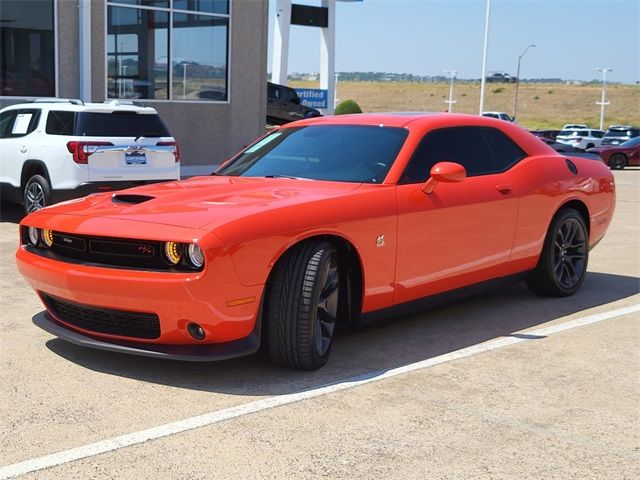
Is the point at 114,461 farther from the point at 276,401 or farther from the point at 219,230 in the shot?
the point at 219,230

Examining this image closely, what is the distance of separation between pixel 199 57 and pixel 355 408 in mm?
14883

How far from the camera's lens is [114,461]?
3762 millimetres

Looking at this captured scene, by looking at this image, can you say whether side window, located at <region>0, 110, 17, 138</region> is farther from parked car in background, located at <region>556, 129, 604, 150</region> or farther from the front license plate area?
parked car in background, located at <region>556, 129, 604, 150</region>

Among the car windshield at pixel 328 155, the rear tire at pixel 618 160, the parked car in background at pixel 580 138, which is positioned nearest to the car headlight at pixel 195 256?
the car windshield at pixel 328 155

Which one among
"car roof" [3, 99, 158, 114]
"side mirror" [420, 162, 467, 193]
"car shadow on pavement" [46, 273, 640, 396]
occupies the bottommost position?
"car shadow on pavement" [46, 273, 640, 396]

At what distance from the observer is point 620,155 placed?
29797mm

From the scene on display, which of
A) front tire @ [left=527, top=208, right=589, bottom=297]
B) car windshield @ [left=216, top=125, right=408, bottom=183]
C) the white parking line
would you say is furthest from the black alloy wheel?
car windshield @ [left=216, top=125, right=408, bottom=183]

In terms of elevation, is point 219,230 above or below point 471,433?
above

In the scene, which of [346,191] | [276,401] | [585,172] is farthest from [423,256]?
[585,172]

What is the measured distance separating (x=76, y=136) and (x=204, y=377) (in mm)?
6216

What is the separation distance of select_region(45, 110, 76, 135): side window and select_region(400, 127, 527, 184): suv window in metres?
5.67

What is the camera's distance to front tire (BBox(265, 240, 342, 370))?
483 centimetres

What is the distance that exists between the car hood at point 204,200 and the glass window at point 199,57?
491 inches

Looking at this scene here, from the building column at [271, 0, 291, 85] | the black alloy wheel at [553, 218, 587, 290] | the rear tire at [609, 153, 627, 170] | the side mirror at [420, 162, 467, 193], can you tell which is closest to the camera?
the side mirror at [420, 162, 467, 193]
